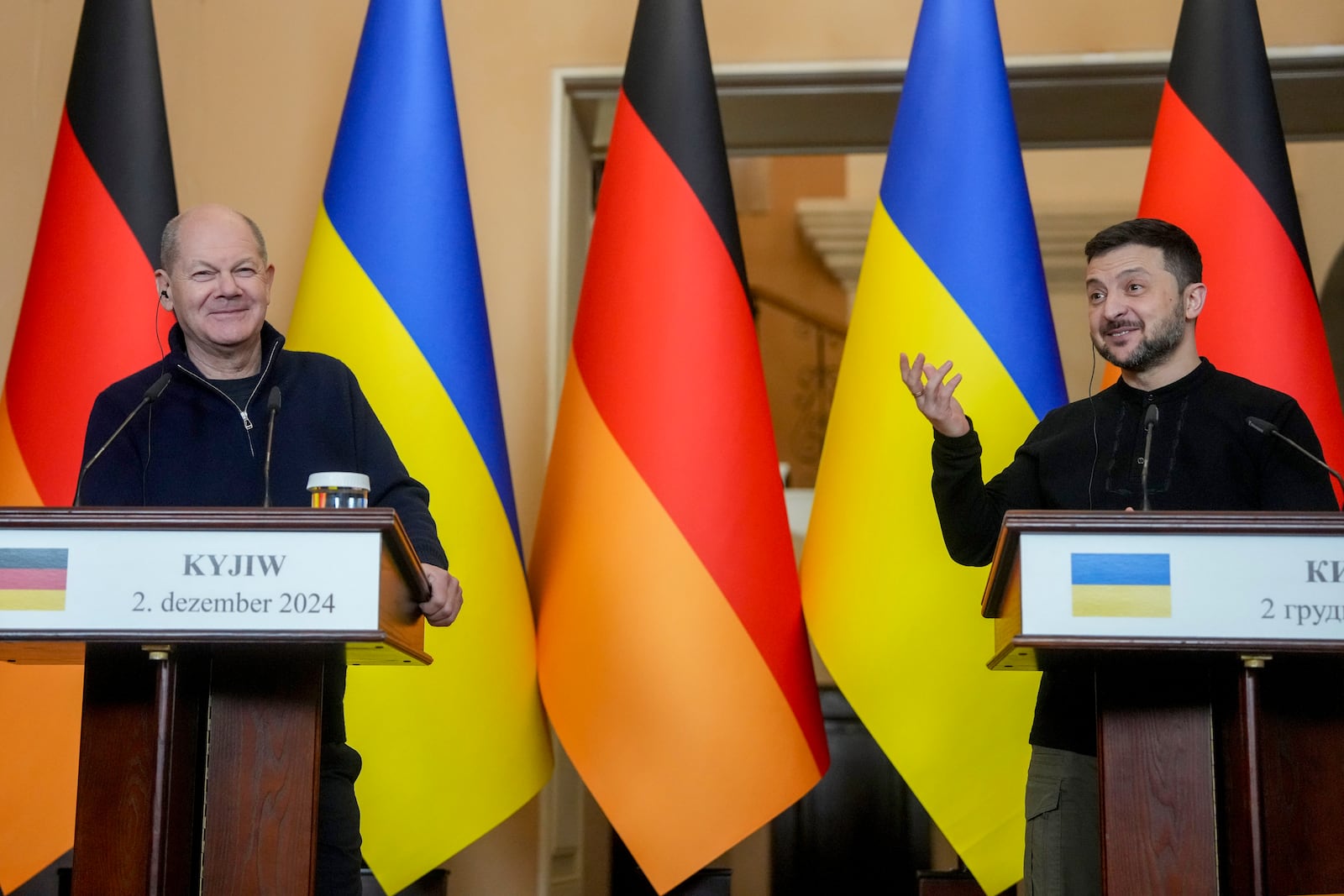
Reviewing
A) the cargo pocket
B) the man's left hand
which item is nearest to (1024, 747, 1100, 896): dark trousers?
the cargo pocket

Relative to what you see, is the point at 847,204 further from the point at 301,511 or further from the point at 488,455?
the point at 301,511

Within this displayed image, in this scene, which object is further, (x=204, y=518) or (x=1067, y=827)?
(x=1067, y=827)

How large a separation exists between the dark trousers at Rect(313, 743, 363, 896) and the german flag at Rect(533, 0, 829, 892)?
0.74m

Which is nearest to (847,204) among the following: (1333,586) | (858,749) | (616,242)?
(858,749)

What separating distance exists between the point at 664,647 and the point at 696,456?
365mm

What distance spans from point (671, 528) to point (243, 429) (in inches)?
36.6

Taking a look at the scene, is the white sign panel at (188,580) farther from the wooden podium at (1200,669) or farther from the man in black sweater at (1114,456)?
the man in black sweater at (1114,456)

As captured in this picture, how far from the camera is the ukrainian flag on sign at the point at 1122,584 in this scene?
147 cm

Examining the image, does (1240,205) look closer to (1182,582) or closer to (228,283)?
(1182,582)

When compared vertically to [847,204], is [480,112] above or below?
below

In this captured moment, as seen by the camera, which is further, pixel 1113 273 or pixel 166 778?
pixel 1113 273

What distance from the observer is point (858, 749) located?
4148 mm

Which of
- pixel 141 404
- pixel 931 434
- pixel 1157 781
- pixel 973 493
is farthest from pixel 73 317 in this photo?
pixel 1157 781

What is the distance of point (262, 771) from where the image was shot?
1.65m
